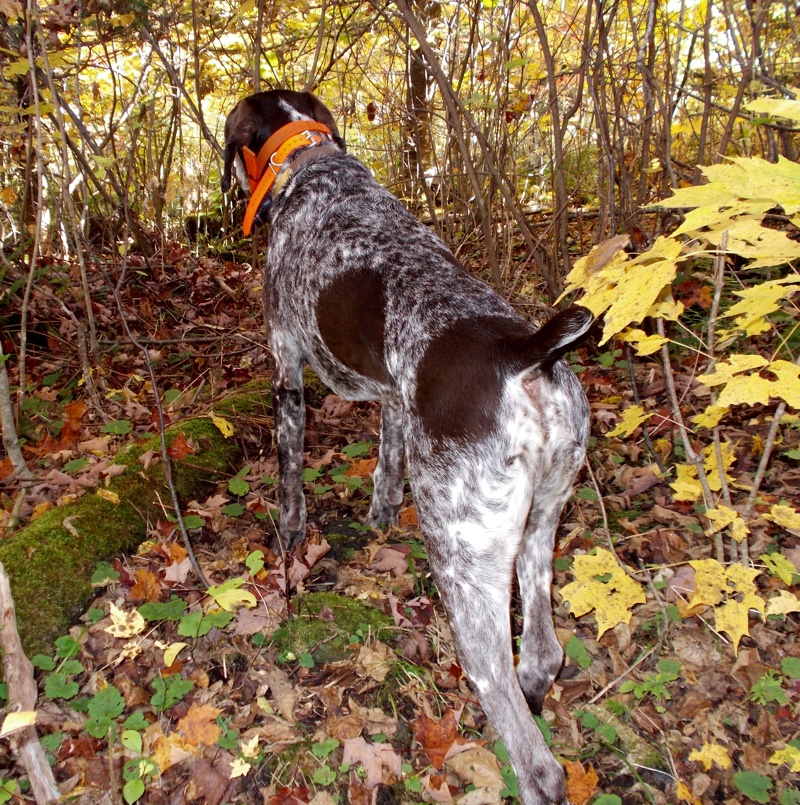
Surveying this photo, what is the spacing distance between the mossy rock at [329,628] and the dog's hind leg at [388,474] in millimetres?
722

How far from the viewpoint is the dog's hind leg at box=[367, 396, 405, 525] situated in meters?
3.79

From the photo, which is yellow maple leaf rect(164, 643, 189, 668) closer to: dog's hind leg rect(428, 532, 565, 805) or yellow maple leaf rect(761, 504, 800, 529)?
dog's hind leg rect(428, 532, 565, 805)

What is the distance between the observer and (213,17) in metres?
5.33

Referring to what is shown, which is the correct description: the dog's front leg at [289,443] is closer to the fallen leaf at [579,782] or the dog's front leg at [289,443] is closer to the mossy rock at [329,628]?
the mossy rock at [329,628]

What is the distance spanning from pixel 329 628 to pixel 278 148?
8.59 feet

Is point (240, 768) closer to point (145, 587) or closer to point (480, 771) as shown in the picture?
point (480, 771)

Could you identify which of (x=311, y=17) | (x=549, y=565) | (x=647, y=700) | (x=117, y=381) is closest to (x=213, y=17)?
(x=311, y=17)

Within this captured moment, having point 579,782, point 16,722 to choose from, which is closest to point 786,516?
point 579,782

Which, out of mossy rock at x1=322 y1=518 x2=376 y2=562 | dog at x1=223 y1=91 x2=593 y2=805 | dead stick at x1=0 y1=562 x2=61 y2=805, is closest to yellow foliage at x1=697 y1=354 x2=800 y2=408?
dog at x1=223 y1=91 x2=593 y2=805

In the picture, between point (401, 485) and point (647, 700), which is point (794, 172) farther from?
point (401, 485)

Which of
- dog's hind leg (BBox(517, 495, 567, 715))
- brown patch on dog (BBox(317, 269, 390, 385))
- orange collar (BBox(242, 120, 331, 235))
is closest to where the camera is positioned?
dog's hind leg (BBox(517, 495, 567, 715))

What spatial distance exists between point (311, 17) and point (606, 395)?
4.09 metres

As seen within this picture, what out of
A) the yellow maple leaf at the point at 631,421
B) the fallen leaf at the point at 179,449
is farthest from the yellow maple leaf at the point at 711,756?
the fallen leaf at the point at 179,449

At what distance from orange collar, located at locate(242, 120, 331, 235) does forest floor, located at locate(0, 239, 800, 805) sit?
5.10ft
